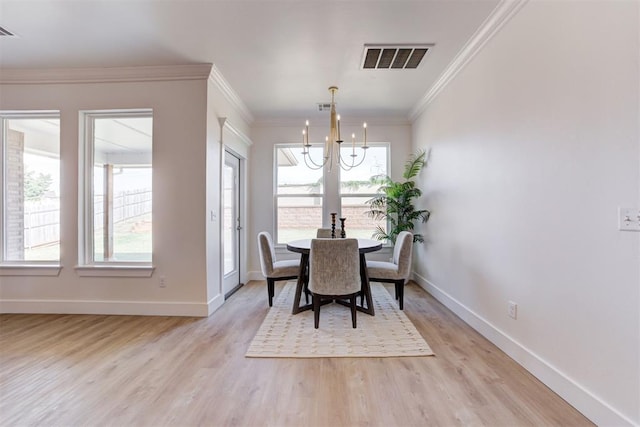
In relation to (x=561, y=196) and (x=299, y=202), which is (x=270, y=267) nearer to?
(x=299, y=202)

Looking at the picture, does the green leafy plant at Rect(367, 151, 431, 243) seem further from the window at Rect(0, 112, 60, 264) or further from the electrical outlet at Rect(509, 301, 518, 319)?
the window at Rect(0, 112, 60, 264)

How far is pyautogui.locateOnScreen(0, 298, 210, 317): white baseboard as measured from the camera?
126 inches

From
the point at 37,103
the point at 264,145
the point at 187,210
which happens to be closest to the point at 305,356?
the point at 187,210

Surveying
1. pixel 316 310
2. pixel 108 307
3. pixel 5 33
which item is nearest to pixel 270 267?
pixel 316 310

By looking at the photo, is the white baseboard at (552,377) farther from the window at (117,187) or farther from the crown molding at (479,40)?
the window at (117,187)

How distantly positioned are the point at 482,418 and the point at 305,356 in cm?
121

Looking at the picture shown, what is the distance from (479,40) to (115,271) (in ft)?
14.1

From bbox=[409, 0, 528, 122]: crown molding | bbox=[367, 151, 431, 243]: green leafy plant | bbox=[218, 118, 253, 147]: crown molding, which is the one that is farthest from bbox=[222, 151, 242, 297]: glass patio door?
bbox=[409, 0, 528, 122]: crown molding

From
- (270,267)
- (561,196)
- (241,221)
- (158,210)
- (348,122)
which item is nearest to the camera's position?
(561,196)

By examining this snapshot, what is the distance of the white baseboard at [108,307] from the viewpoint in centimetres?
319

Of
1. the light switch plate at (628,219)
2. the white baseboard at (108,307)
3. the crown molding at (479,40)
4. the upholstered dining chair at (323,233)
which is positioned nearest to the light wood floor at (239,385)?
the white baseboard at (108,307)

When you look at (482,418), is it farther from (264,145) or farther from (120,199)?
(264,145)

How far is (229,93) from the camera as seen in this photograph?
378cm

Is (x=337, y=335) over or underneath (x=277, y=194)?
underneath
